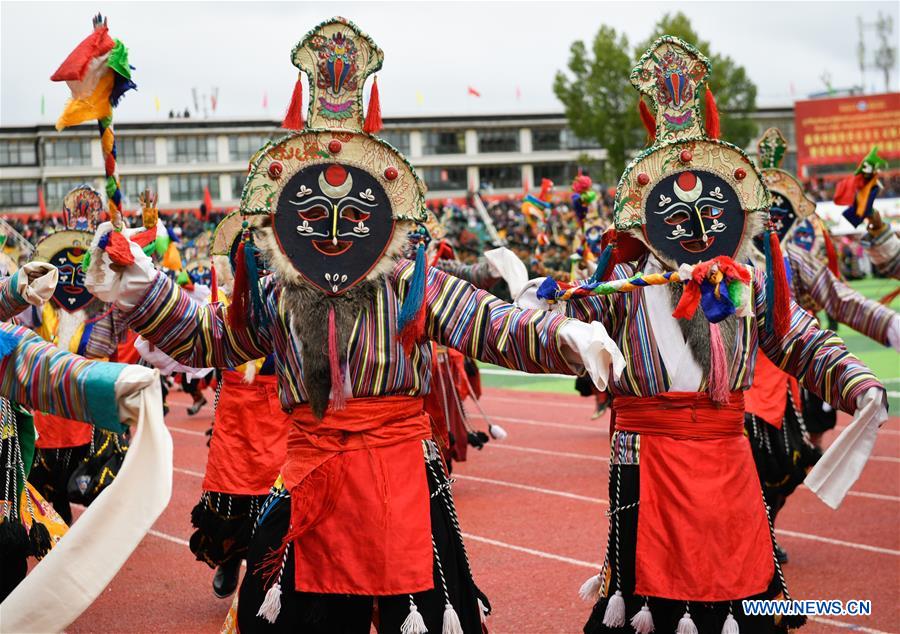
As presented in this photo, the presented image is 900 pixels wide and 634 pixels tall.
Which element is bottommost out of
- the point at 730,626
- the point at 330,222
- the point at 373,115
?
the point at 730,626

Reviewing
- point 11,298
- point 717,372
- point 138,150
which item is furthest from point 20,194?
point 717,372

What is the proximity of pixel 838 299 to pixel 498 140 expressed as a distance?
50.2 meters

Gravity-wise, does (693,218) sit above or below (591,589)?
above

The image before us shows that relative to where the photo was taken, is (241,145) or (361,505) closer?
(361,505)

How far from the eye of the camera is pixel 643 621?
4465 millimetres

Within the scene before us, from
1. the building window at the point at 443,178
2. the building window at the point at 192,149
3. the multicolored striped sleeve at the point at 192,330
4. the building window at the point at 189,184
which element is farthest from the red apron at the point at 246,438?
the building window at the point at 443,178

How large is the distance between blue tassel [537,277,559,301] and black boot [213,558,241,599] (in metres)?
2.73

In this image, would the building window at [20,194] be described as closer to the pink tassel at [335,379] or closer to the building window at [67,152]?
the building window at [67,152]

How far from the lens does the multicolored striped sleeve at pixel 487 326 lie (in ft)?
13.2

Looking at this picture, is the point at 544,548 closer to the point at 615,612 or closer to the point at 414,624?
the point at 615,612

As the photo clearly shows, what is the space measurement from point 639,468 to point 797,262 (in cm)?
263

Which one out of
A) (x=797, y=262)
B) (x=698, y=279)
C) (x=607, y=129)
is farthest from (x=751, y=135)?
(x=698, y=279)

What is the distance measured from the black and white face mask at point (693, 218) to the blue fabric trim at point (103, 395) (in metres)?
2.44

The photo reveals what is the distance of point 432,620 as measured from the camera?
3994 mm
